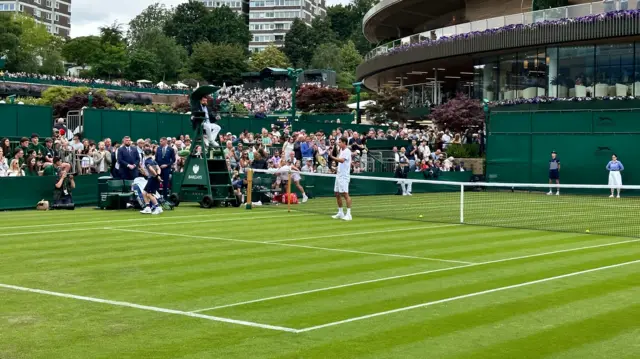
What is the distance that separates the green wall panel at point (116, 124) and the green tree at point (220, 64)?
95909mm

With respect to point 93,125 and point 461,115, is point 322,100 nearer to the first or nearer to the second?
point 461,115

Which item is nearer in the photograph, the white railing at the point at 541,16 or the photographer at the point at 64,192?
the photographer at the point at 64,192

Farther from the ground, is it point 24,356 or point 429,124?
point 429,124

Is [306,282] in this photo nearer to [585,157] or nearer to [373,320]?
[373,320]

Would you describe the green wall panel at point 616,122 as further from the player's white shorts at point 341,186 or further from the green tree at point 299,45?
the green tree at point 299,45

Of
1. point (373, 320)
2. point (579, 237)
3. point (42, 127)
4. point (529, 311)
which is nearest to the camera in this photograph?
point (373, 320)

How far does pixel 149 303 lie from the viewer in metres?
10.8

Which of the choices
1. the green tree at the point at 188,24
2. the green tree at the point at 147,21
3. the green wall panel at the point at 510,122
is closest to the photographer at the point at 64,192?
the green wall panel at the point at 510,122

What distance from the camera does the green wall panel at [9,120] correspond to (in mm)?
33625

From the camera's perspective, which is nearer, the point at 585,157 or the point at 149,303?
the point at 149,303

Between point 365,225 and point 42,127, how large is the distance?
677 inches

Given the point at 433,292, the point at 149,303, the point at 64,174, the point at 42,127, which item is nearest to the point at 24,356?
the point at 149,303

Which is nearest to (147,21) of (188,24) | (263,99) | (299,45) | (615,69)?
(188,24)

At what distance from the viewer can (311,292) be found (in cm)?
1181
